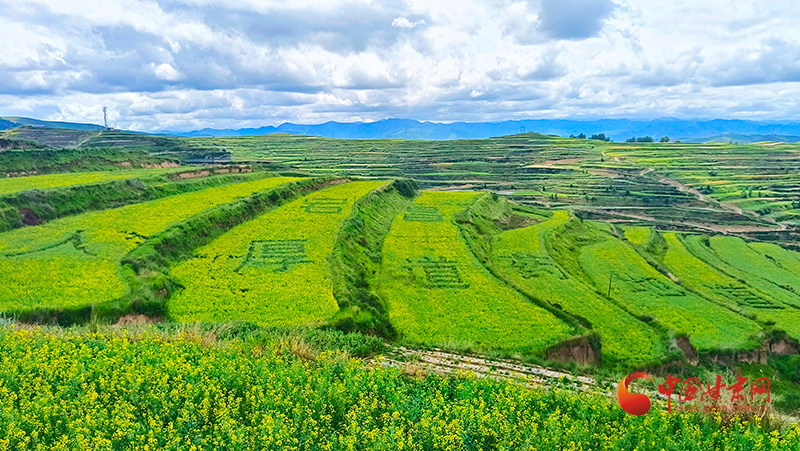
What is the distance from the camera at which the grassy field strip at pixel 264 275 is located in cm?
2692

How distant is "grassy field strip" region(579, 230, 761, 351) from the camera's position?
3338 centimetres

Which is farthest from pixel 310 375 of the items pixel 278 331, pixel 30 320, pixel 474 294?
pixel 474 294

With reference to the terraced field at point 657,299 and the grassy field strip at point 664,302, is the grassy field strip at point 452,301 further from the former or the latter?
the grassy field strip at point 664,302

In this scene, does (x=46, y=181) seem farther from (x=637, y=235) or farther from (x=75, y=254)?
(x=637, y=235)

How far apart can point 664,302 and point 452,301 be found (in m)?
19.3

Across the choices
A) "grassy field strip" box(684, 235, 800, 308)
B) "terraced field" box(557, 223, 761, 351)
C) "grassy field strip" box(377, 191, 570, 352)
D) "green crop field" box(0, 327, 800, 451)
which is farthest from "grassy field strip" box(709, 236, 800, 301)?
"green crop field" box(0, 327, 800, 451)

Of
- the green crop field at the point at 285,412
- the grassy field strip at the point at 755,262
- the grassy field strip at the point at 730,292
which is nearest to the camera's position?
the green crop field at the point at 285,412

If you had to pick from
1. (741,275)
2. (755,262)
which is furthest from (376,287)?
(755,262)

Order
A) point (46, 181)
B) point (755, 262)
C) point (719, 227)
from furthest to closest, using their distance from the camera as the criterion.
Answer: point (719, 227), point (755, 262), point (46, 181)

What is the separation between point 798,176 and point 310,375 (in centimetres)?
15542

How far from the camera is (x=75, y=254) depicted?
107 ft

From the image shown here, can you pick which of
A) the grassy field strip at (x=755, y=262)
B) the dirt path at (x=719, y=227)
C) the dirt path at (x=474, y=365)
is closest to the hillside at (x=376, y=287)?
the dirt path at (x=474, y=365)

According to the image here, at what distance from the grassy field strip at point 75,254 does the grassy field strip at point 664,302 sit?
35034 millimetres

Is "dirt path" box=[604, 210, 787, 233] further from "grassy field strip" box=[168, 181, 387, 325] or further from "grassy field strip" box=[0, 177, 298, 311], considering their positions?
"grassy field strip" box=[0, 177, 298, 311]
